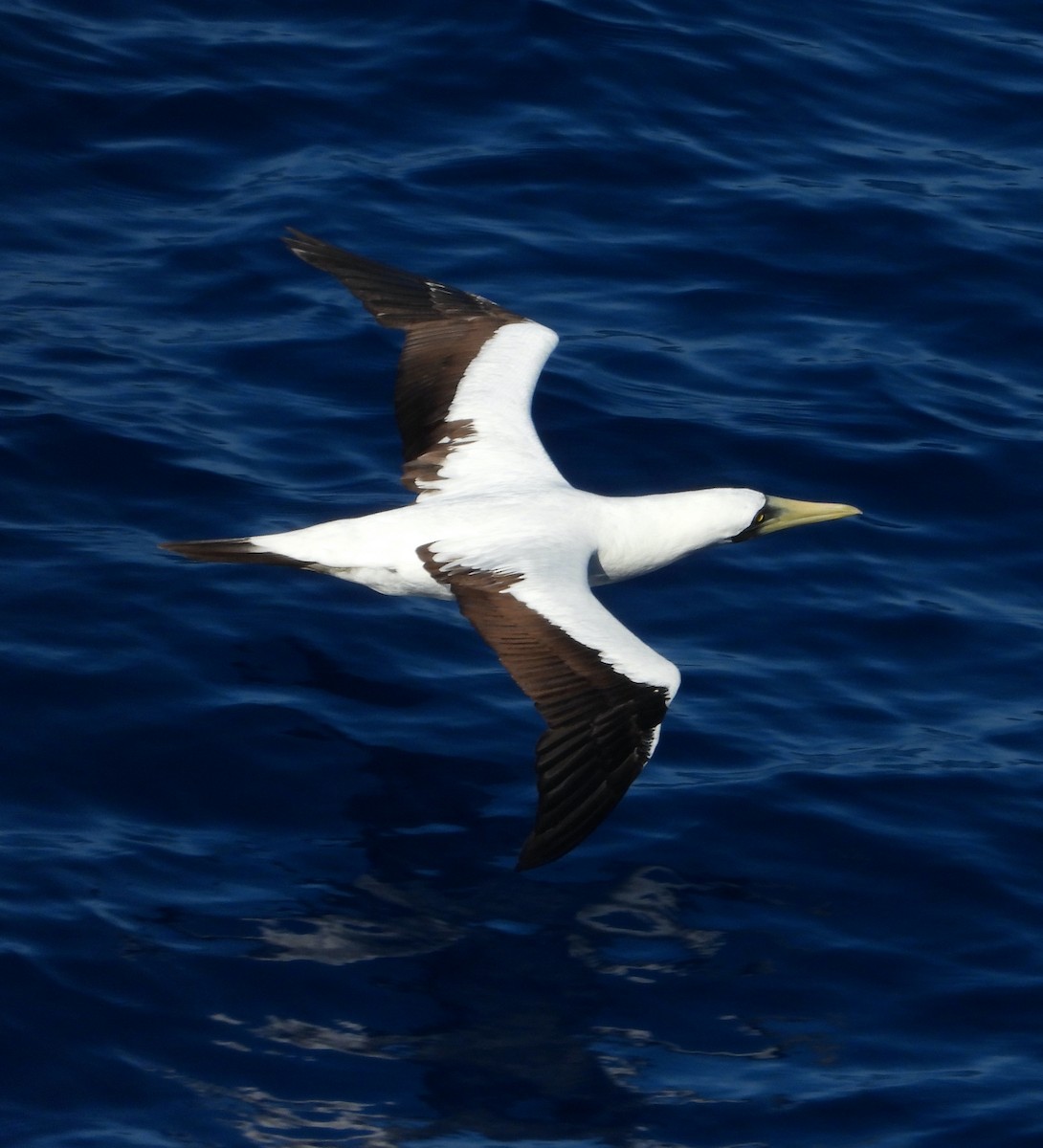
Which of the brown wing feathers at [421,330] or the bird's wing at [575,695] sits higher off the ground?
the brown wing feathers at [421,330]

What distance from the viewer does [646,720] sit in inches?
283

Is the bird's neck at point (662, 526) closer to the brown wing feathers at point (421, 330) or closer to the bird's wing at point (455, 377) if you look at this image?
the bird's wing at point (455, 377)

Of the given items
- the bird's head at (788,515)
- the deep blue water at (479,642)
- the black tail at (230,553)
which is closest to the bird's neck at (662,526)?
the bird's head at (788,515)

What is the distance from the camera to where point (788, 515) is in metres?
9.44

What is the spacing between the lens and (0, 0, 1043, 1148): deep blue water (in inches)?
260

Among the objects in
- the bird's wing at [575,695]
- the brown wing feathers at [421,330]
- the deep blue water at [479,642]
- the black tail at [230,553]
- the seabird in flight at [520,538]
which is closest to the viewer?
the deep blue water at [479,642]

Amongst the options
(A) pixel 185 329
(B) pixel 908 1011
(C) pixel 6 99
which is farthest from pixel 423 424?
(C) pixel 6 99

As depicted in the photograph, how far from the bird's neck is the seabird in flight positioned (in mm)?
11

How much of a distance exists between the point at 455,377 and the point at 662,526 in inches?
64.5

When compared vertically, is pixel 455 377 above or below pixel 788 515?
above

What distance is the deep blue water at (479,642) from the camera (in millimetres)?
6613

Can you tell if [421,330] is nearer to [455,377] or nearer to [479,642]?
[455,377]

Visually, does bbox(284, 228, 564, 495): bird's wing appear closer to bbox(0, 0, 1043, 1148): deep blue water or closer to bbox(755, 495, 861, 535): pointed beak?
bbox(0, 0, 1043, 1148): deep blue water

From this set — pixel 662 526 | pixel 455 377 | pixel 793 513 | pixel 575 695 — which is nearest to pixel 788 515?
pixel 793 513
